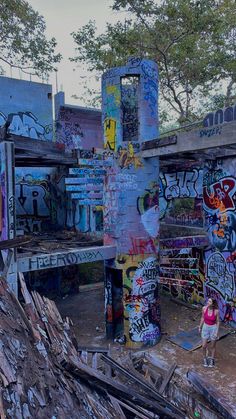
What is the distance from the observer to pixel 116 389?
5707mm

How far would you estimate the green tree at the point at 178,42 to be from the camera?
16.3 meters

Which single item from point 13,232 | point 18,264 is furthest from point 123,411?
point 13,232

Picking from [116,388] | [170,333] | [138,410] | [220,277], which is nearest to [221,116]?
[220,277]

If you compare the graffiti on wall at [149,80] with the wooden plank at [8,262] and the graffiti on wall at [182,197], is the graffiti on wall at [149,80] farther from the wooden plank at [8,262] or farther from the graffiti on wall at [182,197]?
the wooden plank at [8,262]

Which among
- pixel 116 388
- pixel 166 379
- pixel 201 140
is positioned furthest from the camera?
pixel 201 140

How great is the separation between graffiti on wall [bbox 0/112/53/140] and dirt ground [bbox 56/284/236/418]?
25.9 feet

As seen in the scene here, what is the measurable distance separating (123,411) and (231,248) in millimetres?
7761

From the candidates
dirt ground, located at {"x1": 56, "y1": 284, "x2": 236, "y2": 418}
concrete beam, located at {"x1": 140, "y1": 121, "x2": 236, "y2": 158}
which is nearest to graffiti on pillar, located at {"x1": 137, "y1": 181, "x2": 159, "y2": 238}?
concrete beam, located at {"x1": 140, "y1": 121, "x2": 236, "y2": 158}

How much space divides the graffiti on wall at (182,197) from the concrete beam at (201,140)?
4.96 metres

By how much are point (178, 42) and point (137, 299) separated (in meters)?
13.5

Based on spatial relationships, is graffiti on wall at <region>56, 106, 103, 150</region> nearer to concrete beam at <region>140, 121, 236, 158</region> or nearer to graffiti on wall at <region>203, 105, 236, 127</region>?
concrete beam at <region>140, 121, 236, 158</region>

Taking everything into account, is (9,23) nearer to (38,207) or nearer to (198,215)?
(38,207)

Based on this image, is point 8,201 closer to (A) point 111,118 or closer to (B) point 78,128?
(A) point 111,118

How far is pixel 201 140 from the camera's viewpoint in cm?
895
